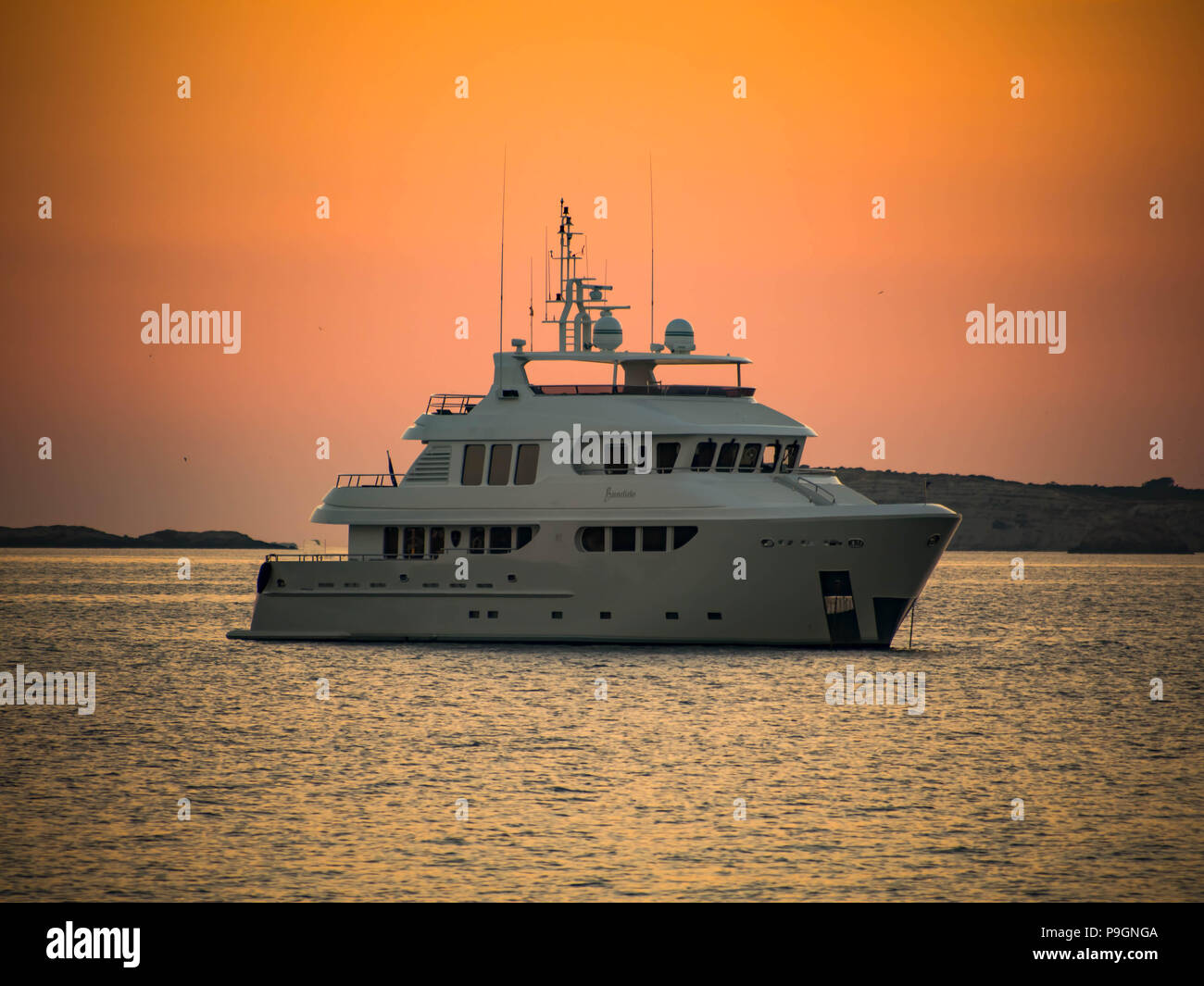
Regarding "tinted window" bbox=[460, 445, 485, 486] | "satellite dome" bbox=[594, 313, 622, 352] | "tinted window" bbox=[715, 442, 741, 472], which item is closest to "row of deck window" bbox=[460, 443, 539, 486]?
"tinted window" bbox=[460, 445, 485, 486]

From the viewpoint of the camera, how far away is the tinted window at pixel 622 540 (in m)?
36.0

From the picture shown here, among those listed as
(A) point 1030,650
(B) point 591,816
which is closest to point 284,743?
(B) point 591,816

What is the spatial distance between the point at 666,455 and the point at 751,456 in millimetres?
2390

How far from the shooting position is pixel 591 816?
2092cm

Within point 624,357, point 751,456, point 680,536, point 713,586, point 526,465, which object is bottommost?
point 713,586

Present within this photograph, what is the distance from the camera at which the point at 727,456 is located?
3731 centimetres

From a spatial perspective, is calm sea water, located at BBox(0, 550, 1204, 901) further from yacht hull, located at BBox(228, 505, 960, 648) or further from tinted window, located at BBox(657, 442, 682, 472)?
tinted window, located at BBox(657, 442, 682, 472)

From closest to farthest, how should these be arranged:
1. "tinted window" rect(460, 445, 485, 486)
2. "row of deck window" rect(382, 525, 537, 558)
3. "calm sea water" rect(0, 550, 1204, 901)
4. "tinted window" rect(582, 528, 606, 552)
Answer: "calm sea water" rect(0, 550, 1204, 901)
"tinted window" rect(582, 528, 606, 552)
"row of deck window" rect(382, 525, 537, 558)
"tinted window" rect(460, 445, 485, 486)

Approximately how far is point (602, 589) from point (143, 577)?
121190 mm

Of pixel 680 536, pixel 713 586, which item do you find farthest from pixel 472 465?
pixel 713 586

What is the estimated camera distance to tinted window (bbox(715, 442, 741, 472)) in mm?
37188

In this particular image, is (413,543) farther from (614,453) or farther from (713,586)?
(713,586)

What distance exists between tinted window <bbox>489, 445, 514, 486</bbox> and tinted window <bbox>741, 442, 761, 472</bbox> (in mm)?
6073
